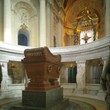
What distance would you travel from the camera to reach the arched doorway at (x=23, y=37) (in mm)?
17925

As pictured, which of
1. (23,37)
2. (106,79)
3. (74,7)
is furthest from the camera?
(74,7)

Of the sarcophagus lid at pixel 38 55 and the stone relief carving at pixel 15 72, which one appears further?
the stone relief carving at pixel 15 72

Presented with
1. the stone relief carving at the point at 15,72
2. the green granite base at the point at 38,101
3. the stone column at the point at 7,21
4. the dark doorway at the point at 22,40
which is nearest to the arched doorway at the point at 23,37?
the dark doorway at the point at 22,40

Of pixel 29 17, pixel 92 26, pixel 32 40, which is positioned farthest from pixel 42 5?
pixel 92 26

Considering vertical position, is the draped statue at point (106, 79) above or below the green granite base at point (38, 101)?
above

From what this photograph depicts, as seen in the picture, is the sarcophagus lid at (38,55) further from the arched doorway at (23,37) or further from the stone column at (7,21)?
the arched doorway at (23,37)

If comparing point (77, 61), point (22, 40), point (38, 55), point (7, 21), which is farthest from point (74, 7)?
point (38, 55)

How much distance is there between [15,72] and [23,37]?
5.22 meters

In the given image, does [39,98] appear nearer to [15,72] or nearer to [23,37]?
[15,72]

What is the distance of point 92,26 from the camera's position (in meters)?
24.6

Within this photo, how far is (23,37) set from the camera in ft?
60.4

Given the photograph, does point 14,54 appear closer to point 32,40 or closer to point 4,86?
point 4,86

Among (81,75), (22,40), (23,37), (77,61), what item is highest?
(23,37)

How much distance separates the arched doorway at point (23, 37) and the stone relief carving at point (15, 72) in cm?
387
